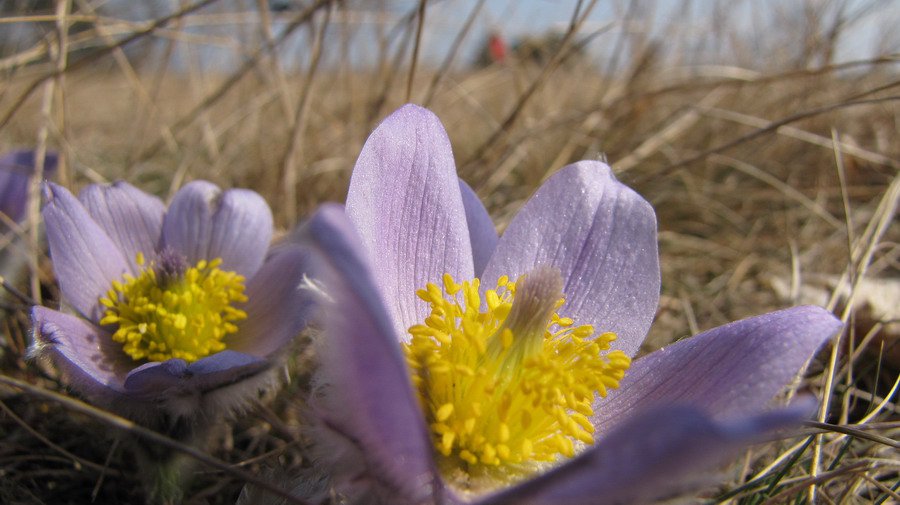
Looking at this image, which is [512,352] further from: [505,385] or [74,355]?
[74,355]

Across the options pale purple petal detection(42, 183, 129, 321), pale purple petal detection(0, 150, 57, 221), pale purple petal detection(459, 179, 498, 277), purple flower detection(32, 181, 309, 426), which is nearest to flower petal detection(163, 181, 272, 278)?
purple flower detection(32, 181, 309, 426)

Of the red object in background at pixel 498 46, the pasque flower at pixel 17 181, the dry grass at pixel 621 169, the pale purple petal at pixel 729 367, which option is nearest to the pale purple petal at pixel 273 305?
the dry grass at pixel 621 169

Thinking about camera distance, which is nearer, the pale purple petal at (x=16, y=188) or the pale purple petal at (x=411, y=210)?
the pale purple petal at (x=411, y=210)

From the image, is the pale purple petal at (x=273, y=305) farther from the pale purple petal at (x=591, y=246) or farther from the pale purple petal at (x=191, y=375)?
the pale purple petal at (x=591, y=246)

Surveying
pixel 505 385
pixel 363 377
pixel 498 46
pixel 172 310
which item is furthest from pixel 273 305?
pixel 498 46

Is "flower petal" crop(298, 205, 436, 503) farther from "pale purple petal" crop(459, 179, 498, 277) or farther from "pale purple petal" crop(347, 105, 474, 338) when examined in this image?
"pale purple petal" crop(459, 179, 498, 277)

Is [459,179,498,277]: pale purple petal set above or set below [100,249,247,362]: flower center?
above

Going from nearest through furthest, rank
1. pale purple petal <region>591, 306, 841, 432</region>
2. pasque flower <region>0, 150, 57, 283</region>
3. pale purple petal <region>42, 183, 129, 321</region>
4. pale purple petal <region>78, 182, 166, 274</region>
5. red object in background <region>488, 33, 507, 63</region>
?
pale purple petal <region>591, 306, 841, 432</region> < pale purple petal <region>42, 183, 129, 321</region> < pale purple petal <region>78, 182, 166, 274</region> < pasque flower <region>0, 150, 57, 283</region> < red object in background <region>488, 33, 507, 63</region>
